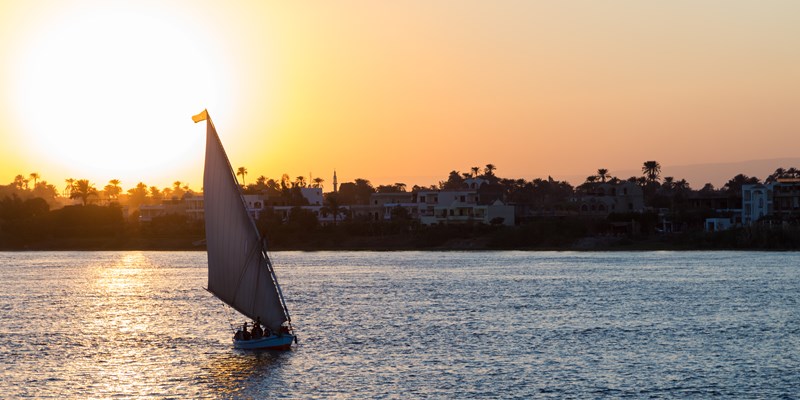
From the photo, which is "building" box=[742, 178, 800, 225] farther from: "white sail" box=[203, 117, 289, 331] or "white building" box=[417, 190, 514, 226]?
"white sail" box=[203, 117, 289, 331]

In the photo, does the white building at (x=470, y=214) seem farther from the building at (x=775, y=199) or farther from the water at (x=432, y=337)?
the water at (x=432, y=337)

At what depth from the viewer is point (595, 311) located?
238 ft

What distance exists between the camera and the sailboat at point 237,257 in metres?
51.5

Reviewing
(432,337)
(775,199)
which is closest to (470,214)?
(775,199)

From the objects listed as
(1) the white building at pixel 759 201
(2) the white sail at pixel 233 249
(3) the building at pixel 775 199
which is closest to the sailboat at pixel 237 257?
(2) the white sail at pixel 233 249

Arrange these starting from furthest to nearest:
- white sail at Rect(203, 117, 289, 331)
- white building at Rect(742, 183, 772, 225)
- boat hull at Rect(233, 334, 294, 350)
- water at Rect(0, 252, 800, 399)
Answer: white building at Rect(742, 183, 772, 225) → boat hull at Rect(233, 334, 294, 350) → white sail at Rect(203, 117, 289, 331) → water at Rect(0, 252, 800, 399)

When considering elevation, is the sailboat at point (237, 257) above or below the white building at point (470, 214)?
below

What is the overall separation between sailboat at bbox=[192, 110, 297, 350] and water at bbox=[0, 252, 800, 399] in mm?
1548

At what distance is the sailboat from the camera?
5147 centimetres

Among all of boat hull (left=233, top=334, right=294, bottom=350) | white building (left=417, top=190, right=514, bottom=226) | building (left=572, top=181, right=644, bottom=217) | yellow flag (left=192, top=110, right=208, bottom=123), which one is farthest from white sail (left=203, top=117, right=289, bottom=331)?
building (left=572, top=181, right=644, bottom=217)

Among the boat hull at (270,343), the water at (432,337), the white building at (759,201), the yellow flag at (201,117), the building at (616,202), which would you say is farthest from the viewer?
the building at (616,202)

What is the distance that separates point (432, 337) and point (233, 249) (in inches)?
521

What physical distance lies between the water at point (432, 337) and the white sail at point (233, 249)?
2.62 meters

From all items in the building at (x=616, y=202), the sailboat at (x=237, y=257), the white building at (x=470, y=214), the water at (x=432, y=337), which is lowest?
the water at (x=432, y=337)
